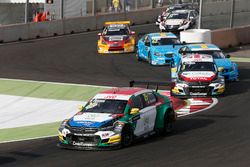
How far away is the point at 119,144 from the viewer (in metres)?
17.3

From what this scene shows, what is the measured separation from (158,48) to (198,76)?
9340 millimetres

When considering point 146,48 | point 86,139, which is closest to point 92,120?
point 86,139

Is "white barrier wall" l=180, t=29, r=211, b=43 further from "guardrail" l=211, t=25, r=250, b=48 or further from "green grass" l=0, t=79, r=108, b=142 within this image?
"green grass" l=0, t=79, r=108, b=142

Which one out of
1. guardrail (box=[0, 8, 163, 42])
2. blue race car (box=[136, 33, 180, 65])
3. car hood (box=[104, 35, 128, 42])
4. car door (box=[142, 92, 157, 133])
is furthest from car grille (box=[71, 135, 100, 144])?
guardrail (box=[0, 8, 163, 42])

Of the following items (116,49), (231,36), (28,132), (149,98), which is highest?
(149,98)

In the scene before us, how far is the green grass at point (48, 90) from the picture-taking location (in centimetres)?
2722

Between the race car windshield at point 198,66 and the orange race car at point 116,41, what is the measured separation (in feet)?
42.5

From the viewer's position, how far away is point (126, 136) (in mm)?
17609

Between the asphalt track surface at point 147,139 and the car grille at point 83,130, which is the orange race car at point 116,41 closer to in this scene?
the asphalt track surface at point 147,139

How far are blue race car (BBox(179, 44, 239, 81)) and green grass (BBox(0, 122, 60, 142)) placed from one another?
346 inches

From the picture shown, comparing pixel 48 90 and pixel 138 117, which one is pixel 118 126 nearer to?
pixel 138 117

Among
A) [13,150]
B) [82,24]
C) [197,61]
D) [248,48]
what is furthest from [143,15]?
[13,150]

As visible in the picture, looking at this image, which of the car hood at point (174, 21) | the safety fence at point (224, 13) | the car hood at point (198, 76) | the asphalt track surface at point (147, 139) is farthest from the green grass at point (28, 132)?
the car hood at point (174, 21)

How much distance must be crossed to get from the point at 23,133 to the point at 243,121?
638 centimetres
